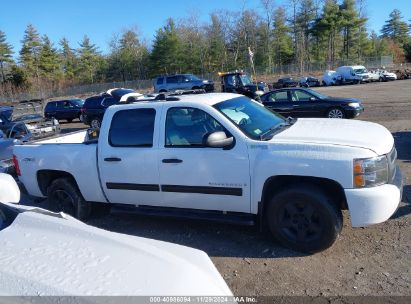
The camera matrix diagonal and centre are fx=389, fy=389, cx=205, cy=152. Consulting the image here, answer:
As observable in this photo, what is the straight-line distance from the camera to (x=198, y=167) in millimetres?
4492

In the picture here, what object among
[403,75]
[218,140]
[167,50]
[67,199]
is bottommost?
[403,75]

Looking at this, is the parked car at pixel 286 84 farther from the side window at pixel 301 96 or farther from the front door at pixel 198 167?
the front door at pixel 198 167

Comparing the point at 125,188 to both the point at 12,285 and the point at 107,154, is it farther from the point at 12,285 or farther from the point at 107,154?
the point at 12,285

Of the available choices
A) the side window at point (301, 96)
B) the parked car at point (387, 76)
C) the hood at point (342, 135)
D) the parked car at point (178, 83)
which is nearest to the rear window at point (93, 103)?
the side window at point (301, 96)

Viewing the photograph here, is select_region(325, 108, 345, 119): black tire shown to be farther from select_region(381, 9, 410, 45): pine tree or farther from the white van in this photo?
select_region(381, 9, 410, 45): pine tree

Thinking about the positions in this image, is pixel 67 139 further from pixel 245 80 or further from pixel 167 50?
pixel 167 50

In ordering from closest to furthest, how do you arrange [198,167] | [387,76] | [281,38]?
[198,167] < [387,76] < [281,38]

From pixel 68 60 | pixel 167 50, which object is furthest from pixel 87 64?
pixel 167 50

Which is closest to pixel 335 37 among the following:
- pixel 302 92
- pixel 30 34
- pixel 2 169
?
pixel 30 34

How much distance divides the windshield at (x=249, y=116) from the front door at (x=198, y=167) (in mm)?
216

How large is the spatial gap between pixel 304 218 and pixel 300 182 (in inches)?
15.3

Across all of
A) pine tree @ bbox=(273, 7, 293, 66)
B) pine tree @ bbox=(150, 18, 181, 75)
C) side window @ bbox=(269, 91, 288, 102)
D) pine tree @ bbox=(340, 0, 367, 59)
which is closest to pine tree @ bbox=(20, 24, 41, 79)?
pine tree @ bbox=(150, 18, 181, 75)

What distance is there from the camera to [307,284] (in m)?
3.66

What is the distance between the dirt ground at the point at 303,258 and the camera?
3.61 meters
